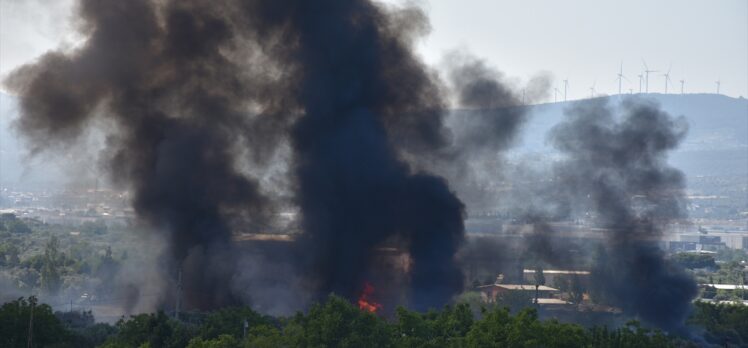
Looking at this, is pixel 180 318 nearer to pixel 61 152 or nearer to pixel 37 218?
pixel 61 152

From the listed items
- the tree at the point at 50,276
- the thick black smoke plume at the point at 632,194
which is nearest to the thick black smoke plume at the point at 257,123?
the thick black smoke plume at the point at 632,194

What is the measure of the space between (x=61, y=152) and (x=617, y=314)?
40.7 m

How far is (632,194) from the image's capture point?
321ft

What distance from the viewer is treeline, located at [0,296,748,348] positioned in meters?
56.3

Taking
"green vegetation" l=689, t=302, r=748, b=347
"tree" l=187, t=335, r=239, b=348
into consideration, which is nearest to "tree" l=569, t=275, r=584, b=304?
"green vegetation" l=689, t=302, r=748, b=347

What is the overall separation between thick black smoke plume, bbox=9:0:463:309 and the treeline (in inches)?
579

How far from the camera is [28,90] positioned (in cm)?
8000

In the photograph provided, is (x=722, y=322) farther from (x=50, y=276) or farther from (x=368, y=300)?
(x=50, y=276)

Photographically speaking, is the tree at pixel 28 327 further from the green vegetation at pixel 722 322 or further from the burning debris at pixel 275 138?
the green vegetation at pixel 722 322

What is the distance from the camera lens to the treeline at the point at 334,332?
2217 inches

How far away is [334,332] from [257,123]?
28.9 meters

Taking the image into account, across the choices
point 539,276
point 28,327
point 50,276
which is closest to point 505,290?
point 539,276

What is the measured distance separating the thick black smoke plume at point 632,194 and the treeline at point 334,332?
1032 inches

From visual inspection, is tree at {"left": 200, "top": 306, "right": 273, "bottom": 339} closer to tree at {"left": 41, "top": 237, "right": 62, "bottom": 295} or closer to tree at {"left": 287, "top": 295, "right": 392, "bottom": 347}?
tree at {"left": 287, "top": 295, "right": 392, "bottom": 347}
